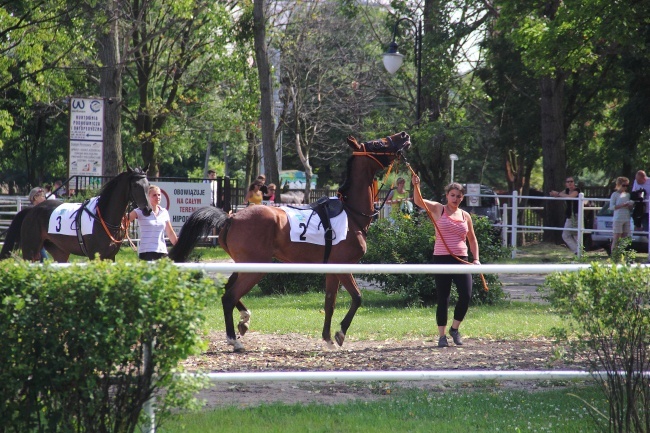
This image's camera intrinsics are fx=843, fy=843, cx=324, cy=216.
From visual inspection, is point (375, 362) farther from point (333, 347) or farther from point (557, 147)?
point (557, 147)

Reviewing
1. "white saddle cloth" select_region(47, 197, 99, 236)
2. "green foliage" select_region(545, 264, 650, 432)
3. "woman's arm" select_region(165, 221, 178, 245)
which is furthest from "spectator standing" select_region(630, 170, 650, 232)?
"green foliage" select_region(545, 264, 650, 432)

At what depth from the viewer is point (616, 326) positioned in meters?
5.29

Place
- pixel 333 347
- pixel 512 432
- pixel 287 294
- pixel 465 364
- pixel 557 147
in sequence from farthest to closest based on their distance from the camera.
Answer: pixel 557 147 < pixel 287 294 < pixel 333 347 < pixel 465 364 < pixel 512 432

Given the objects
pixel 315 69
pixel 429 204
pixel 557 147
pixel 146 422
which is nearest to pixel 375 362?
pixel 429 204

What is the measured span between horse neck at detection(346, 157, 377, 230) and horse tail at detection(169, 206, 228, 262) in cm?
166

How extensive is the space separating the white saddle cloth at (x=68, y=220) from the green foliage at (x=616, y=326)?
835cm

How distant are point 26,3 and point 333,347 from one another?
52.4 feet

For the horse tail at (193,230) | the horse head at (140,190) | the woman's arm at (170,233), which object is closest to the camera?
the horse tail at (193,230)

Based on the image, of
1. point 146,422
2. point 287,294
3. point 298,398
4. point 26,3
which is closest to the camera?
point 146,422

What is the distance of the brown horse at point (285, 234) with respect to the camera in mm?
10125

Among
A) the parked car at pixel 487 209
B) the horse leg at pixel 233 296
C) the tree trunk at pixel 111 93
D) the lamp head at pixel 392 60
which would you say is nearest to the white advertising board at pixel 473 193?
the parked car at pixel 487 209

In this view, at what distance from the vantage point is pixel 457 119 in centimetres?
3262

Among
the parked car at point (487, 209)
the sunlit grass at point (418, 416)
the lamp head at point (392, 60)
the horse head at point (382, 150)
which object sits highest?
the lamp head at point (392, 60)

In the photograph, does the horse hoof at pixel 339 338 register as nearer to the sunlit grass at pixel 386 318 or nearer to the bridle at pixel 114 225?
the sunlit grass at pixel 386 318
